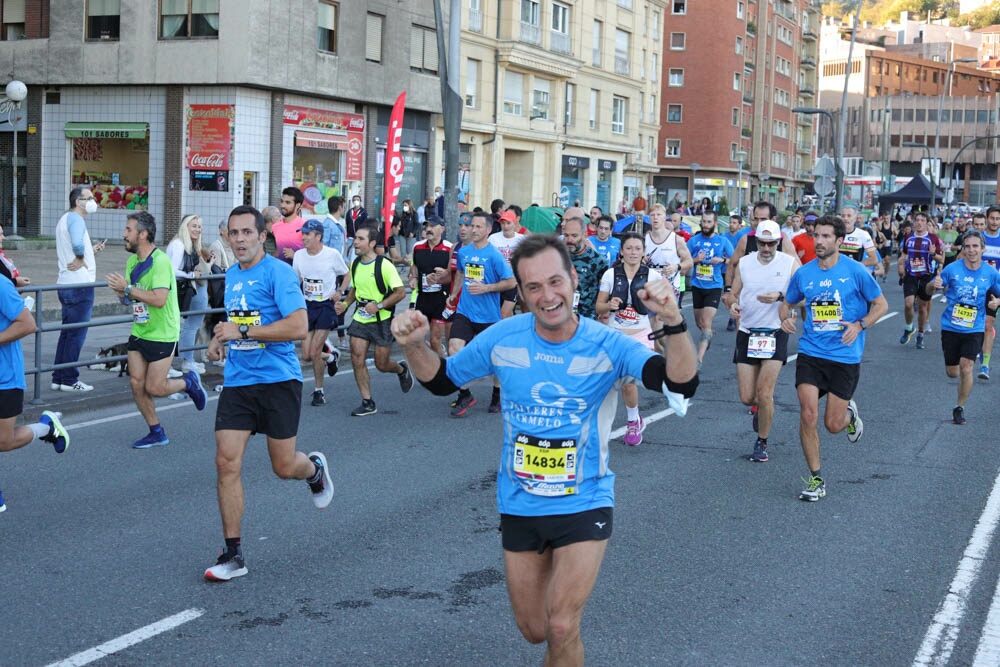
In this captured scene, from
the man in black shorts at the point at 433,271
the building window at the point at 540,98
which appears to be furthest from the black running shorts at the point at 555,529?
the building window at the point at 540,98

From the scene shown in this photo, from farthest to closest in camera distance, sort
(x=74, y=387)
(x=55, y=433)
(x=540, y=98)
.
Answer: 1. (x=540, y=98)
2. (x=74, y=387)
3. (x=55, y=433)

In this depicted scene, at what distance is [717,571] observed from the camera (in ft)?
20.4

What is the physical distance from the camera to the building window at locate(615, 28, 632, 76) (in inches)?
2096

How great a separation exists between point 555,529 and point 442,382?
0.66 m

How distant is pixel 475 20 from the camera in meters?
41.1

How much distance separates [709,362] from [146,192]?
21.0m

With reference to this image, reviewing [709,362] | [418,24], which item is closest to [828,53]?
[418,24]

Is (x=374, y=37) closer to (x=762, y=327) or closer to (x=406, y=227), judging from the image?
(x=406, y=227)

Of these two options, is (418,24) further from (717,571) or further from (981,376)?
(717,571)

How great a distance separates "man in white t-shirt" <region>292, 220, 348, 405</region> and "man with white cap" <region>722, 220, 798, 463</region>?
3850 millimetres

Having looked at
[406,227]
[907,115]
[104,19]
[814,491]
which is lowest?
[814,491]

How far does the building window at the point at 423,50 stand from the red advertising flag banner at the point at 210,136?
8.31m

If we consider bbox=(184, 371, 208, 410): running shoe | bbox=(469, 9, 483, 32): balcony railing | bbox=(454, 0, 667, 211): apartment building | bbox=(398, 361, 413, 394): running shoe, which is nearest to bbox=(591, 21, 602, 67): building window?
bbox=(454, 0, 667, 211): apartment building

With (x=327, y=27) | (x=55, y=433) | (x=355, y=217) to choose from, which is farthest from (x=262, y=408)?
(x=327, y=27)
